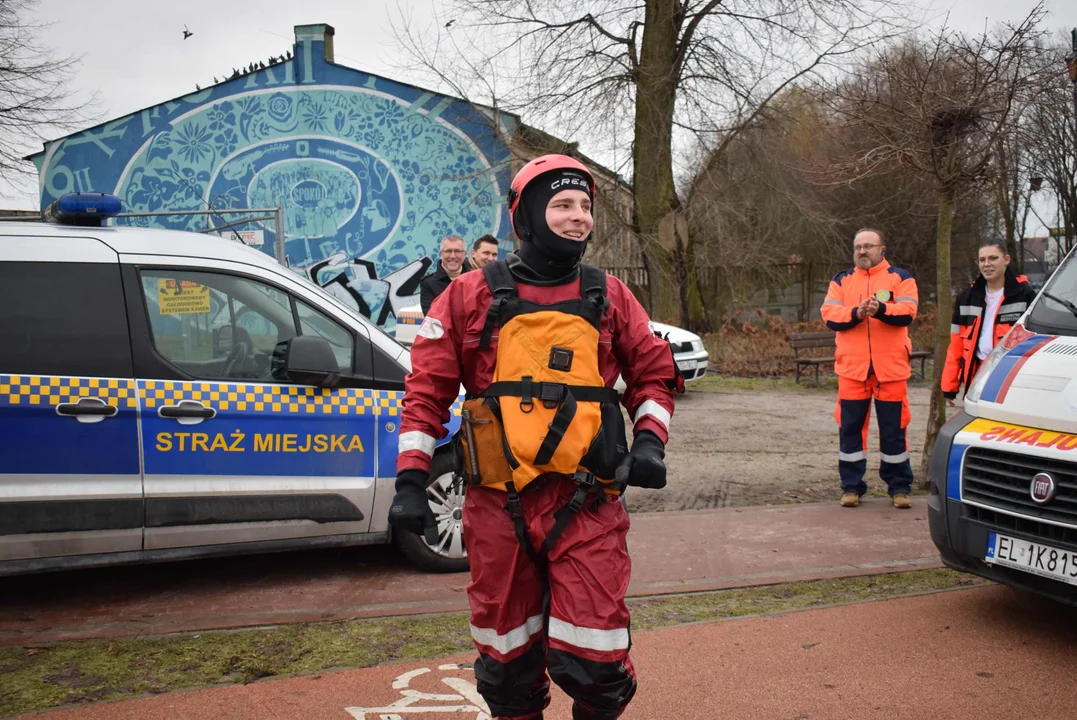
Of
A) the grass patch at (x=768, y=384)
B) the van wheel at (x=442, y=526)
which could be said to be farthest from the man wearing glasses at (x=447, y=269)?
the grass patch at (x=768, y=384)

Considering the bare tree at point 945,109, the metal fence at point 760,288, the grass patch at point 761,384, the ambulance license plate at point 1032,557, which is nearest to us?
the ambulance license plate at point 1032,557

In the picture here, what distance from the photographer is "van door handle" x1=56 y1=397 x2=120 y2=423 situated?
5109 millimetres

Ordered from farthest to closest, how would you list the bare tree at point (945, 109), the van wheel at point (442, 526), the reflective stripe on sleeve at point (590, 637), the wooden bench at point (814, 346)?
the wooden bench at point (814, 346) → the bare tree at point (945, 109) → the van wheel at point (442, 526) → the reflective stripe on sleeve at point (590, 637)

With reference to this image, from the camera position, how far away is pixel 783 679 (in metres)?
4.26

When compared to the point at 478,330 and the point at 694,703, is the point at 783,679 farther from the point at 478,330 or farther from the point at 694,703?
the point at 478,330

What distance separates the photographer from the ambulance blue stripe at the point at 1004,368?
4.84 meters

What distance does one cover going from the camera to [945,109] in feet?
24.0

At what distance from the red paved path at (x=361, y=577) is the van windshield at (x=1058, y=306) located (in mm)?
1742

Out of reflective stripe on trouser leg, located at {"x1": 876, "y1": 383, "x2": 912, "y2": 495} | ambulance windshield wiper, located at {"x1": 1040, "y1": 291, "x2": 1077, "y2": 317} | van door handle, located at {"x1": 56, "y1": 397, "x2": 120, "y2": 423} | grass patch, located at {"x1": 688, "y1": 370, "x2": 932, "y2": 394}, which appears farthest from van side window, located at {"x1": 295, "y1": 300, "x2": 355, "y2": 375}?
grass patch, located at {"x1": 688, "y1": 370, "x2": 932, "y2": 394}

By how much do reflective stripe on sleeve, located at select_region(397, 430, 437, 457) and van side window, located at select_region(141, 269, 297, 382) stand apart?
2723 mm

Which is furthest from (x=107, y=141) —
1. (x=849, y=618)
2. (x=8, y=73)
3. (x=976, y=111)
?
(x=849, y=618)

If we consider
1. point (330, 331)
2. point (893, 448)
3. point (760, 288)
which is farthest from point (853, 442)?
point (760, 288)

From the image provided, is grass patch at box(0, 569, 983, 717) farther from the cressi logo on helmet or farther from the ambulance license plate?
the cressi logo on helmet

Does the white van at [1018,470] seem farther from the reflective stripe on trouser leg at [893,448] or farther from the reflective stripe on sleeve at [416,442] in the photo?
the reflective stripe on sleeve at [416,442]
